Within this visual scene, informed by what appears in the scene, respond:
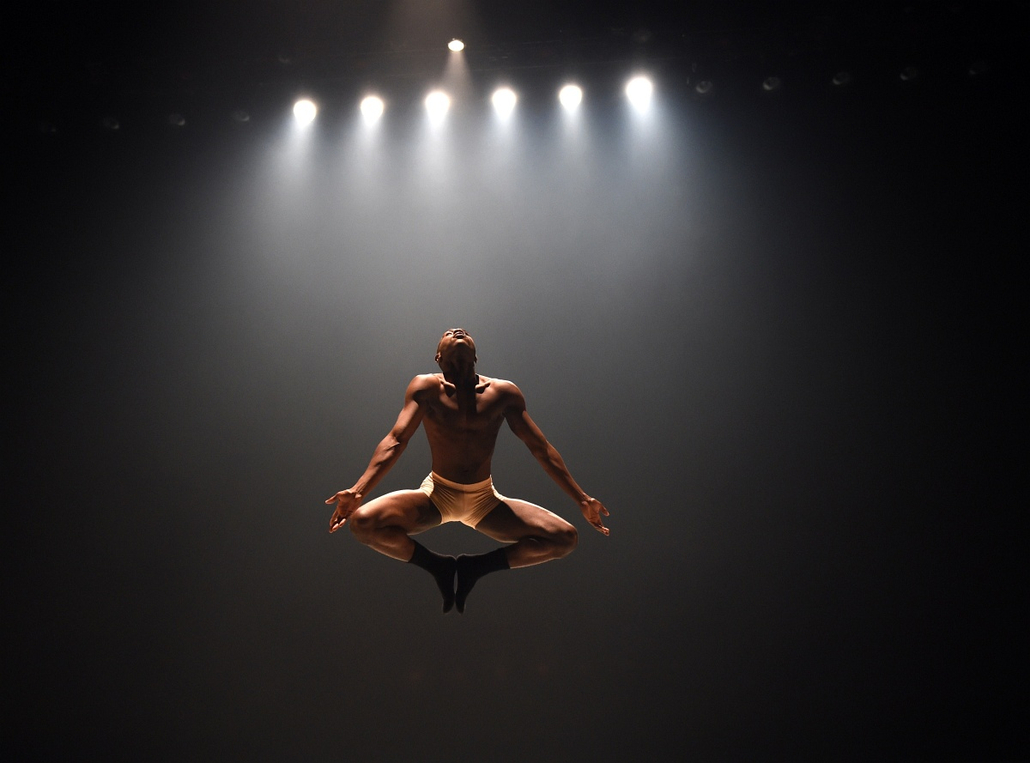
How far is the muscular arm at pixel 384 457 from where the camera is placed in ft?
11.7

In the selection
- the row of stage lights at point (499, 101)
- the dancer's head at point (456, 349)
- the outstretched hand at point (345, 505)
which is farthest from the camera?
the row of stage lights at point (499, 101)

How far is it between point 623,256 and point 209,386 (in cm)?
284

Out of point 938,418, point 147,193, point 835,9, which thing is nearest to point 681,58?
point 835,9

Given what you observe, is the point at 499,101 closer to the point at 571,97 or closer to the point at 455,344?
the point at 571,97

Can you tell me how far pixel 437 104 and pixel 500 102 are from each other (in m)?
0.43

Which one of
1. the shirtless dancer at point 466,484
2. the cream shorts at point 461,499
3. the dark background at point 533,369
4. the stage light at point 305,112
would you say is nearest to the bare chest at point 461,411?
the shirtless dancer at point 466,484

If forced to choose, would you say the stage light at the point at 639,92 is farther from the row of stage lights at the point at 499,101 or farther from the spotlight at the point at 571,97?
the spotlight at the point at 571,97

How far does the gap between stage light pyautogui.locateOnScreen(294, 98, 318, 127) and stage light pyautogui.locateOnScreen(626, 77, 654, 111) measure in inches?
85.5

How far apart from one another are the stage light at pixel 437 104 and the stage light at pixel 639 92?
1.25 meters

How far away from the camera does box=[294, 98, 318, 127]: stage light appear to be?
568cm

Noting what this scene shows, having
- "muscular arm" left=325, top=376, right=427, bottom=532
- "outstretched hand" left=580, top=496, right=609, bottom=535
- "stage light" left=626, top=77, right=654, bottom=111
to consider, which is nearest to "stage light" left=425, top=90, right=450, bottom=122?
"stage light" left=626, top=77, right=654, bottom=111

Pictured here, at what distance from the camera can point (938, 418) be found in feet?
17.0

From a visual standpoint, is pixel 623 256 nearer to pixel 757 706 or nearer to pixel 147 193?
pixel 757 706

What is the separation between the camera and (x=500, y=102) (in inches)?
222
